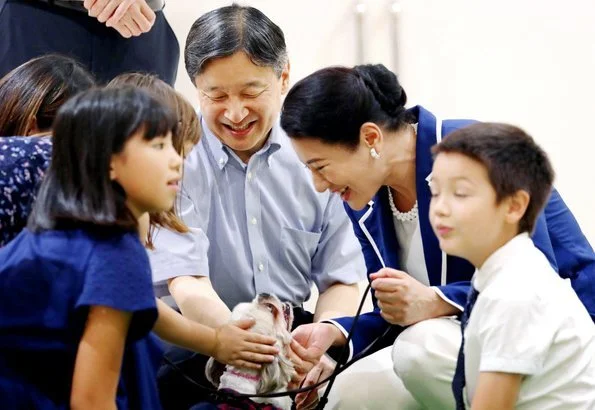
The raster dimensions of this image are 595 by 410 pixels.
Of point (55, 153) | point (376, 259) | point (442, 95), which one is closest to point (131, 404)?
point (55, 153)

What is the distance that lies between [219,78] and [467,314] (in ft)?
2.46

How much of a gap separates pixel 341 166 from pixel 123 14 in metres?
0.60

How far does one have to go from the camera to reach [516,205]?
1.37 metres

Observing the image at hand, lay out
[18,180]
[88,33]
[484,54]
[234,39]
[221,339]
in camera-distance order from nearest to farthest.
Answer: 1. [18,180]
2. [221,339]
3. [234,39]
4. [88,33]
5. [484,54]

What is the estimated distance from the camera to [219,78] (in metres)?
1.98

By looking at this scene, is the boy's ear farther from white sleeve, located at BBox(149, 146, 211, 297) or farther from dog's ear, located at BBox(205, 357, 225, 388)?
white sleeve, located at BBox(149, 146, 211, 297)

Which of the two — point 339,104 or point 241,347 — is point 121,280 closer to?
point 241,347

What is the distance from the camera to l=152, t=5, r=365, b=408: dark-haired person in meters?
1.98

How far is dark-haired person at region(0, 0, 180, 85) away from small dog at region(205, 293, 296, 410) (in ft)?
2.20

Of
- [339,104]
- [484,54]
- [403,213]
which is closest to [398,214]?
[403,213]

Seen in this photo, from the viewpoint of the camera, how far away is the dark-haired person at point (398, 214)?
1.67 meters

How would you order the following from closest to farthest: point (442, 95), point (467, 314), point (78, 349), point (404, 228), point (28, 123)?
point (78, 349), point (467, 314), point (28, 123), point (404, 228), point (442, 95)

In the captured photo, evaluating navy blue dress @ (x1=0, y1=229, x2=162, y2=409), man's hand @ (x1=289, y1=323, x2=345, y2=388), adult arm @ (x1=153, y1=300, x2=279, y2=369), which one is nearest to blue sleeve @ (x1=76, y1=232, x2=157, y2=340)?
navy blue dress @ (x1=0, y1=229, x2=162, y2=409)

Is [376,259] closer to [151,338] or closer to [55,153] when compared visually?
[151,338]
